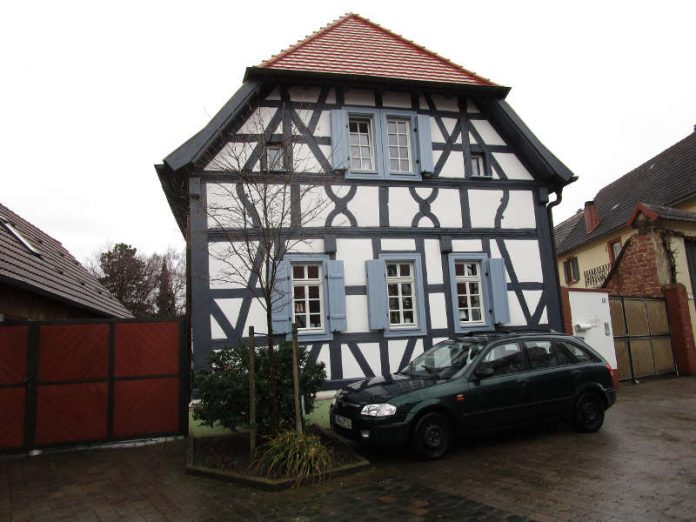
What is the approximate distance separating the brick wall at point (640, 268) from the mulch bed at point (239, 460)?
10972 mm

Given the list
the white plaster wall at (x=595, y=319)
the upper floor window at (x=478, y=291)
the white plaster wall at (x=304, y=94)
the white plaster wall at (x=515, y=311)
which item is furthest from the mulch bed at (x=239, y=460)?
the white plaster wall at (x=595, y=319)

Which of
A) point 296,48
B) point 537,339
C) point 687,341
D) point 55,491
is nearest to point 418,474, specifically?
point 537,339

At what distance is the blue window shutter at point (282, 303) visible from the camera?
9.50 meters

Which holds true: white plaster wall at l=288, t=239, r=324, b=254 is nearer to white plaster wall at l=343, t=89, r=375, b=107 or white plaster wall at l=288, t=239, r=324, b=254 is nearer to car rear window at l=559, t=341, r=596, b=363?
white plaster wall at l=343, t=89, r=375, b=107

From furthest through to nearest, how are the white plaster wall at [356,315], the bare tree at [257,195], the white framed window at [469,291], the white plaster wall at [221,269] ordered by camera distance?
the white framed window at [469,291]
the white plaster wall at [356,315]
the white plaster wall at [221,269]
the bare tree at [257,195]

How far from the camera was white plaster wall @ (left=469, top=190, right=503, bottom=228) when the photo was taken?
11211mm

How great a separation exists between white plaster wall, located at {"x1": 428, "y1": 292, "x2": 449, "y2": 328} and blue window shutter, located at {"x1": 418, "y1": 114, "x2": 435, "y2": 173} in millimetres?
2739

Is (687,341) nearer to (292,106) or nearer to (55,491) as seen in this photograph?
(292,106)

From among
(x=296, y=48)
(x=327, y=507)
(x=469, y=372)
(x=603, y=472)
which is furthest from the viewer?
(x=296, y=48)

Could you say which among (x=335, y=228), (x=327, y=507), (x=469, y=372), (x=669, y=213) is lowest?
(x=327, y=507)

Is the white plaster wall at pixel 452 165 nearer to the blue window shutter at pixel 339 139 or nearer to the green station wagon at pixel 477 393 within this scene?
the blue window shutter at pixel 339 139

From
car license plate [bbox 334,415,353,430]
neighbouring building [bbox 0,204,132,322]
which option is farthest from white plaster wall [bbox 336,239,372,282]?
neighbouring building [bbox 0,204,132,322]

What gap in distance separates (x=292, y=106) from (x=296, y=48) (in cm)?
155

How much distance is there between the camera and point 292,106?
34.7ft
